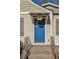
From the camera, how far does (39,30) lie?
14578 mm

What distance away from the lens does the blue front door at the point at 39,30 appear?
1442 centimetres

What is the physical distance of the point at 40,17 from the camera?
1442cm

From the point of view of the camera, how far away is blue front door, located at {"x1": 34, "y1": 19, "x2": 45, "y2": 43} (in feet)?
47.3
